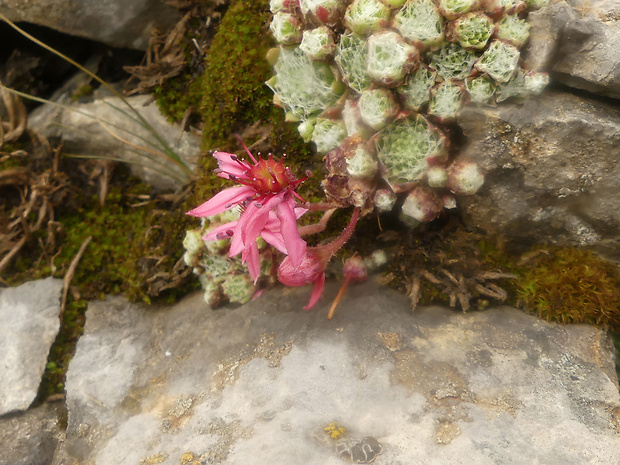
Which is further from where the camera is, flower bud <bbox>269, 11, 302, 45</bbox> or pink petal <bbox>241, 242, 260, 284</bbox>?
flower bud <bbox>269, 11, 302, 45</bbox>

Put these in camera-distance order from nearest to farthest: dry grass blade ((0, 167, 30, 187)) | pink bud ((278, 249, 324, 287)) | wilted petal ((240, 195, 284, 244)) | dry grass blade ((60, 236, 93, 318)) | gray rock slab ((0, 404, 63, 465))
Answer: wilted petal ((240, 195, 284, 244)), pink bud ((278, 249, 324, 287)), gray rock slab ((0, 404, 63, 465)), dry grass blade ((60, 236, 93, 318)), dry grass blade ((0, 167, 30, 187))

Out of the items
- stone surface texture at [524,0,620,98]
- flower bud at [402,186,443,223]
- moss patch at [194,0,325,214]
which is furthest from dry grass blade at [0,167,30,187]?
stone surface texture at [524,0,620,98]

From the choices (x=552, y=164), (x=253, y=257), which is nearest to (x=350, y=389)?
(x=253, y=257)

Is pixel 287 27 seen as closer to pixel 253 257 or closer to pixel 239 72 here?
pixel 239 72

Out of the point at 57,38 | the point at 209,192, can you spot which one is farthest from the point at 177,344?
the point at 57,38

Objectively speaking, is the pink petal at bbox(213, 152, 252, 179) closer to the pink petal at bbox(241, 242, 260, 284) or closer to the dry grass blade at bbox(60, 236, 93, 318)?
the pink petal at bbox(241, 242, 260, 284)

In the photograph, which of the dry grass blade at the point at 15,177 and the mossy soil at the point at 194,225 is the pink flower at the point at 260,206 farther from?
the dry grass blade at the point at 15,177
